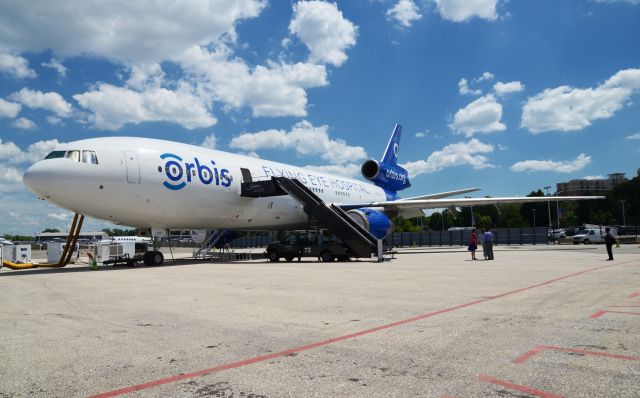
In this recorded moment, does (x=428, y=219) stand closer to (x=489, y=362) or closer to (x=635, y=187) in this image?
(x=635, y=187)

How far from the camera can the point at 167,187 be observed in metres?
16.9

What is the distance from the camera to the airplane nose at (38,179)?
47.0 ft

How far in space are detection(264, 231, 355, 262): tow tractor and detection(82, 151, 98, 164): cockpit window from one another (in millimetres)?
8962

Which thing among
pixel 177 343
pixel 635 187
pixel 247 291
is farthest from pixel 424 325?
pixel 635 187

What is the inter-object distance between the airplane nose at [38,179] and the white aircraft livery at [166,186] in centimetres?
3

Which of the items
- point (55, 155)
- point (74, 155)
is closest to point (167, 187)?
point (74, 155)

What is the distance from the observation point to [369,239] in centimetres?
2025

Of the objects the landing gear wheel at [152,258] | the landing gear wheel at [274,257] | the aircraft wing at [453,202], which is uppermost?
the aircraft wing at [453,202]

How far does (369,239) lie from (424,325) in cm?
1467

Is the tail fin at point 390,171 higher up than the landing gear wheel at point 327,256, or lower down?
higher up

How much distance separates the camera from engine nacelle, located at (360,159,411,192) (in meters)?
34.7

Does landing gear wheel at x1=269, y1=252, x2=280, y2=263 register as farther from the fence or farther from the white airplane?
the fence

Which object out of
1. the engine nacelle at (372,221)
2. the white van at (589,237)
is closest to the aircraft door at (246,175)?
the engine nacelle at (372,221)

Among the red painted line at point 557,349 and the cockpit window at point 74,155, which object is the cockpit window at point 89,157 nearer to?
the cockpit window at point 74,155
